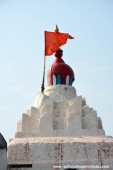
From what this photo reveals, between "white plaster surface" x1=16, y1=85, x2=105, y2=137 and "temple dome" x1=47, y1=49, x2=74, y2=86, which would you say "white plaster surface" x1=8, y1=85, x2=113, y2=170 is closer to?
"white plaster surface" x1=16, y1=85, x2=105, y2=137

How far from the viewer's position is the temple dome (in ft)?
88.8

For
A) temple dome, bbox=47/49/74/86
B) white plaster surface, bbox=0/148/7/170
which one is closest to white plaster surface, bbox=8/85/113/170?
temple dome, bbox=47/49/74/86

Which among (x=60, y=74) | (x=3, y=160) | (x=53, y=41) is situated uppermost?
(x=53, y=41)

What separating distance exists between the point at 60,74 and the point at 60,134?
18.9 feet

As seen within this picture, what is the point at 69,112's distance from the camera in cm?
2392

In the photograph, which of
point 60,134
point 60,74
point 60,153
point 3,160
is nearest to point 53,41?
point 60,74

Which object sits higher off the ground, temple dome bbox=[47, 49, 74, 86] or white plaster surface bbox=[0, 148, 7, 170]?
temple dome bbox=[47, 49, 74, 86]

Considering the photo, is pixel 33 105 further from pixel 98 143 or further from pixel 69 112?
pixel 98 143

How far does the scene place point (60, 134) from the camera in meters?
22.9

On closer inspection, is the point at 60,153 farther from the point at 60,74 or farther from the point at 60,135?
the point at 60,74

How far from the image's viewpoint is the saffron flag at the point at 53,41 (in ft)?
89.7

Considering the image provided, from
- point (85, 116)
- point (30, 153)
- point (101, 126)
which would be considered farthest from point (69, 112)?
point (30, 153)

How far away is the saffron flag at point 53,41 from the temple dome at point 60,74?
1.16 metres

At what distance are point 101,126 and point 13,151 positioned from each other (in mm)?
6833
